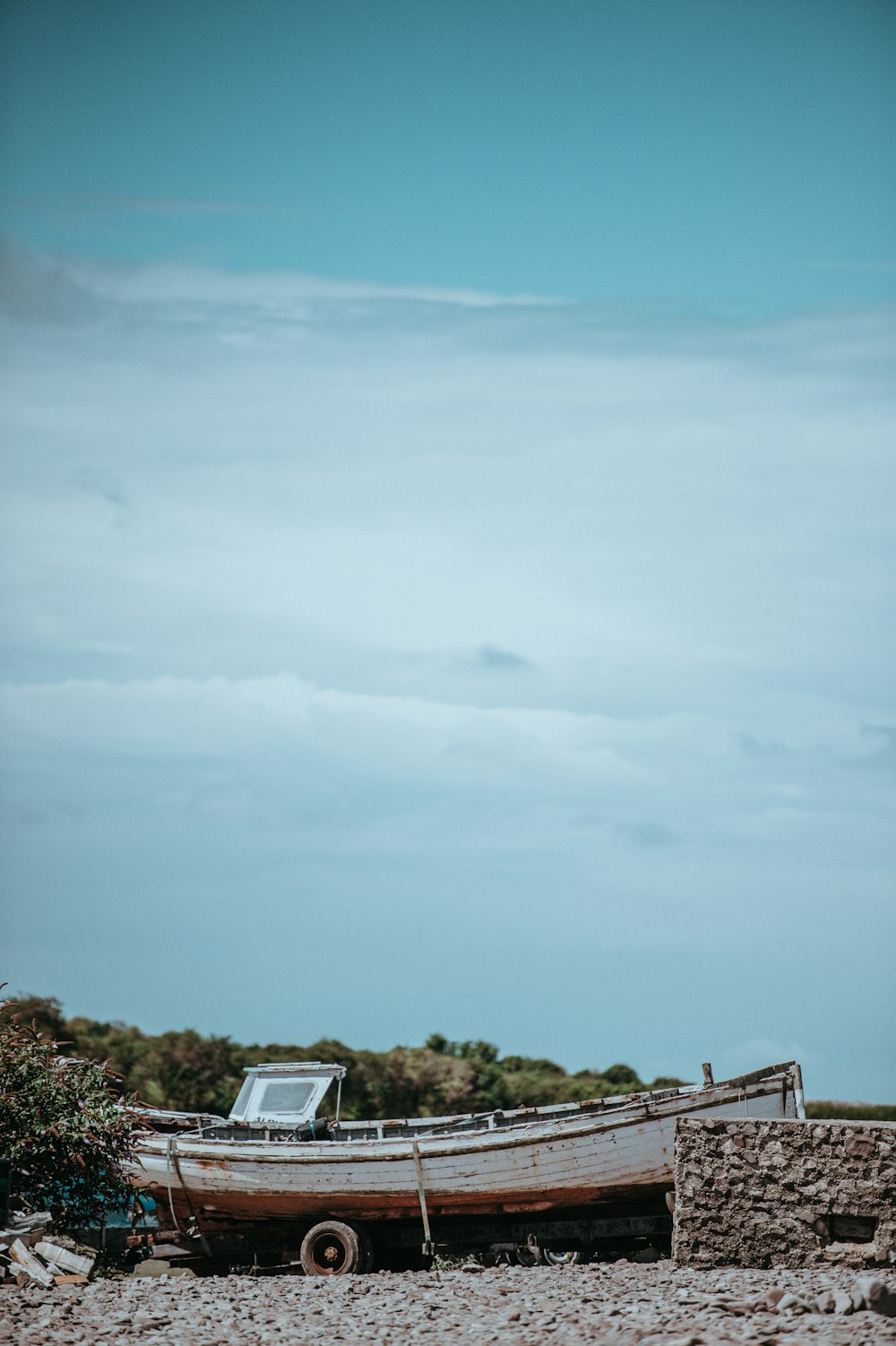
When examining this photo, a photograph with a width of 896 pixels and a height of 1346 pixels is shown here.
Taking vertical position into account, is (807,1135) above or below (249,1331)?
above

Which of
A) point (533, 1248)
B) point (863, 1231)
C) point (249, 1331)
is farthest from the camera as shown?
point (533, 1248)

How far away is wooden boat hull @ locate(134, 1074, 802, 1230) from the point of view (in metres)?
18.0

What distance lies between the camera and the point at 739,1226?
13.6 meters

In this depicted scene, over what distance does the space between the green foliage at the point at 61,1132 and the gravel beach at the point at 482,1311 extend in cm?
174

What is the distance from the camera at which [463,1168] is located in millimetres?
18531

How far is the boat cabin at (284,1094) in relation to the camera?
21125mm

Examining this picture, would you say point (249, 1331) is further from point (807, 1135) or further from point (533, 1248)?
point (533, 1248)

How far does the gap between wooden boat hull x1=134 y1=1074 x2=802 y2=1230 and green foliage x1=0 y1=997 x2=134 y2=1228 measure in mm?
1134

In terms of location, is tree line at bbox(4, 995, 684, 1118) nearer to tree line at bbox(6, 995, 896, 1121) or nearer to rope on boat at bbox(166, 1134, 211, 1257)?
tree line at bbox(6, 995, 896, 1121)

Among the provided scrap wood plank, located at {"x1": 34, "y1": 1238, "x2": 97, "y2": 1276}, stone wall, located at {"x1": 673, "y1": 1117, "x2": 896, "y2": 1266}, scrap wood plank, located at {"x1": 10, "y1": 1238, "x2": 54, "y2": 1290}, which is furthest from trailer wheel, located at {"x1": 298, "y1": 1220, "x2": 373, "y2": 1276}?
stone wall, located at {"x1": 673, "y1": 1117, "x2": 896, "y2": 1266}

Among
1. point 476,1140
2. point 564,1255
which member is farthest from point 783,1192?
point 564,1255

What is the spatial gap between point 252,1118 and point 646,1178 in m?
6.84

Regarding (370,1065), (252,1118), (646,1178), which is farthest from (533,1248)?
(370,1065)

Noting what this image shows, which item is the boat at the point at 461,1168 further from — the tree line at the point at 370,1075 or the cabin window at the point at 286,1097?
the tree line at the point at 370,1075
